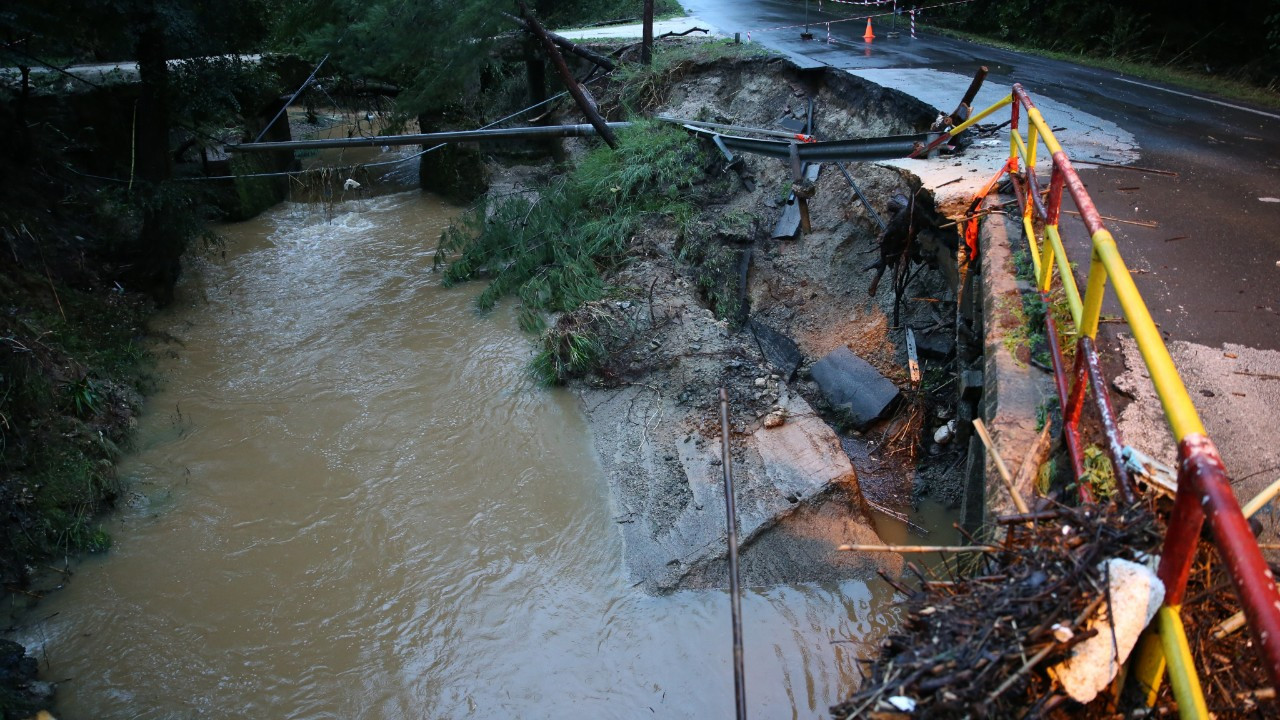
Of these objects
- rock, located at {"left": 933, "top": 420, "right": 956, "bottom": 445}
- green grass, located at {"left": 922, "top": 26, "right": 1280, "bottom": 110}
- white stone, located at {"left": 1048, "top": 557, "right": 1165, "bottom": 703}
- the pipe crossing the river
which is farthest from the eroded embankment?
green grass, located at {"left": 922, "top": 26, "right": 1280, "bottom": 110}

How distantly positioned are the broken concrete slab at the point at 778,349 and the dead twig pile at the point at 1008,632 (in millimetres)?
4933

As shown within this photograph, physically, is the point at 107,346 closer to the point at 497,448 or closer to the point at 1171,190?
the point at 497,448

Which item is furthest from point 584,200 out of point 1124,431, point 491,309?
point 1124,431

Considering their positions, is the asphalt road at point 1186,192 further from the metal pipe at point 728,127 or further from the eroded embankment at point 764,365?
the metal pipe at point 728,127

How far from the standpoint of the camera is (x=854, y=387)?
6992mm

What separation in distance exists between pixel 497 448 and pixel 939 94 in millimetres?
6959

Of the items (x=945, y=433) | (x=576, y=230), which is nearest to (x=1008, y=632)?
(x=945, y=433)

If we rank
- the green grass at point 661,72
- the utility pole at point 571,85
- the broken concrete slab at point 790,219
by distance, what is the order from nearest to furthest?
the broken concrete slab at point 790,219
the utility pole at point 571,85
the green grass at point 661,72

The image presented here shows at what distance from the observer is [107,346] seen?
8828mm

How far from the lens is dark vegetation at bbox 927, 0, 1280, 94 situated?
11.6 meters

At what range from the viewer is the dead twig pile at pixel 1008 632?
2.02 metres

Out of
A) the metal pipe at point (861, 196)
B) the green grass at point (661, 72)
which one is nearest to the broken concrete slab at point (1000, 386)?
the metal pipe at point (861, 196)

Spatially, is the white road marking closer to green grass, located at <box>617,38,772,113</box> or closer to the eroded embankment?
the eroded embankment

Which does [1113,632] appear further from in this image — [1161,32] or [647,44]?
[1161,32]
